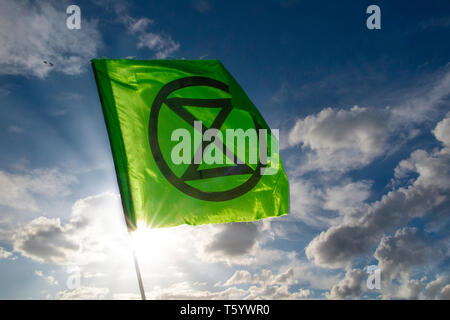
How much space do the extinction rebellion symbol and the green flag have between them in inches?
1.2

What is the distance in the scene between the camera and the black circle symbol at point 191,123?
905 centimetres

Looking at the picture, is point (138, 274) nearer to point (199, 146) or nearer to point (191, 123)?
point (199, 146)

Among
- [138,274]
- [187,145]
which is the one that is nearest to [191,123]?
[187,145]

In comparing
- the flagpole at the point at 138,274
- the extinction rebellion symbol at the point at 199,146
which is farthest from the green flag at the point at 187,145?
the flagpole at the point at 138,274

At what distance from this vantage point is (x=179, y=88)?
33.4ft

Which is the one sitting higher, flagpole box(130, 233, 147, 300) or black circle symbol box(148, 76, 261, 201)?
black circle symbol box(148, 76, 261, 201)

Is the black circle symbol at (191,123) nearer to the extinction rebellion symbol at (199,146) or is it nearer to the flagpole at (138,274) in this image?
the extinction rebellion symbol at (199,146)

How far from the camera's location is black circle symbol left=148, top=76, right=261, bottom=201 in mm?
9047

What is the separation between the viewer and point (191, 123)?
10039 mm

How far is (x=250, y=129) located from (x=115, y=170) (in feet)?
16.8

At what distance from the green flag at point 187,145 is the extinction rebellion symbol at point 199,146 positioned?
0.10 feet

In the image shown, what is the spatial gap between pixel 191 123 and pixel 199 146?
84cm

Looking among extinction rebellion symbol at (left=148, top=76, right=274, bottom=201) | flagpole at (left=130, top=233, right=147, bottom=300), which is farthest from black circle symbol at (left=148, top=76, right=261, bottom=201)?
flagpole at (left=130, top=233, right=147, bottom=300)

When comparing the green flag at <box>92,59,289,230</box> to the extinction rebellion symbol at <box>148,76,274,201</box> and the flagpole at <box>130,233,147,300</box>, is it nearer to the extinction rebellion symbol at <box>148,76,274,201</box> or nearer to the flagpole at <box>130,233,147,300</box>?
the extinction rebellion symbol at <box>148,76,274,201</box>
